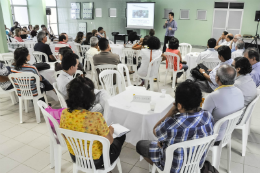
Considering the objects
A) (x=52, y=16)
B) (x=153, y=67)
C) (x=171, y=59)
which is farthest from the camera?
(x=52, y=16)

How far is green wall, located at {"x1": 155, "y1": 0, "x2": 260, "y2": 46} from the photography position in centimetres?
906

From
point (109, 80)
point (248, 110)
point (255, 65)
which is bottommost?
point (248, 110)

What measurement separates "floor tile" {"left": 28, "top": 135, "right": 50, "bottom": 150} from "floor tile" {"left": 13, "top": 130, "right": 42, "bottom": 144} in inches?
2.8

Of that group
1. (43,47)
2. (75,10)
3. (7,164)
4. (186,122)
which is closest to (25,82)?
(7,164)

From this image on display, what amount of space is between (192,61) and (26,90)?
3.52m

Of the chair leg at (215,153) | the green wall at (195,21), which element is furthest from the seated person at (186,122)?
the green wall at (195,21)

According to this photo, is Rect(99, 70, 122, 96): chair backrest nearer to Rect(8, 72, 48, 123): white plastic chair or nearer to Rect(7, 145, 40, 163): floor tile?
Rect(8, 72, 48, 123): white plastic chair

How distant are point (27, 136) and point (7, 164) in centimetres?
59

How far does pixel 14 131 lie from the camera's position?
311cm

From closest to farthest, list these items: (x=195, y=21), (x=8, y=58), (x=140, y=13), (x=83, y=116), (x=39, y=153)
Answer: (x=83, y=116), (x=39, y=153), (x=8, y=58), (x=195, y=21), (x=140, y=13)

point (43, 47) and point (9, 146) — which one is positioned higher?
point (43, 47)

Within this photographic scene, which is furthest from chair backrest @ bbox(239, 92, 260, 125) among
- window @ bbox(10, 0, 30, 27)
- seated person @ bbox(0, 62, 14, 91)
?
window @ bbox(10, 0, 30, 27)

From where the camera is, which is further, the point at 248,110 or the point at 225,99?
the point at 248,110

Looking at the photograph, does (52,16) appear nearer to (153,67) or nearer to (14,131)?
(153,67)
